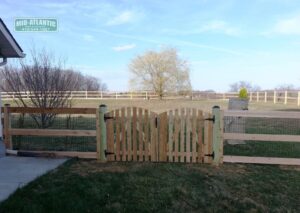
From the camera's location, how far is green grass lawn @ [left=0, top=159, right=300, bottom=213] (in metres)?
4.02

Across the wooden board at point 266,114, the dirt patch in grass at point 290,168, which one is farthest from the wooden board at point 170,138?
the dirt patch in grass at point 290,168

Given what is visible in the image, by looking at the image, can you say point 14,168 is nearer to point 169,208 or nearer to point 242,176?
point 169,208

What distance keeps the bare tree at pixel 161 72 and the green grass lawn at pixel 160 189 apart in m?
33.8

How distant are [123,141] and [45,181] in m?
1.88

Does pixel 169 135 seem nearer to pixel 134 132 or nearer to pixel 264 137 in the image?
pixel 134 132

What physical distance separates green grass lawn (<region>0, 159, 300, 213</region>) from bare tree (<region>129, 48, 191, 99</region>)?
33840 millimetres

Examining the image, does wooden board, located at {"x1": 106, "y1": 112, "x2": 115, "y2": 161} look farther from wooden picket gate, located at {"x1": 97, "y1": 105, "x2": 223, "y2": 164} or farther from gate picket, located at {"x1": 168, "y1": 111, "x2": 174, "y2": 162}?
gate picket, located at {"x1": 168, "y1": 111, "x2": 174, "y2": 162}

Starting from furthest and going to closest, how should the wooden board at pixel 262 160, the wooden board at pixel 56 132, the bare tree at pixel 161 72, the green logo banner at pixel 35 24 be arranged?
the bare tree at pixel 161 72
the wooden board at pixel 56 132
the wooden board at pixel 262 160
the green logo banner at pixel 35 24

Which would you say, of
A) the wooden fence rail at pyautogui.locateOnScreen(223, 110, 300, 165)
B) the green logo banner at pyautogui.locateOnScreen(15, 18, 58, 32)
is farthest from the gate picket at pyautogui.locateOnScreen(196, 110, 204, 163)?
the green logo banner at pyautogui.locateOnScreen(15, 18, 58, 32)

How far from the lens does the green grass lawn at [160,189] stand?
4.02 m

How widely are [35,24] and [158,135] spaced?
10.5 feet

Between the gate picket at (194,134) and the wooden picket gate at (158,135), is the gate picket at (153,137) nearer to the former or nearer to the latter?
the wooden picket gate at (158,135)

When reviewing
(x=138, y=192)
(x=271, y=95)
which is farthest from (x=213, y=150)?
(x=271, y=95)

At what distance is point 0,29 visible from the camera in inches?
237
